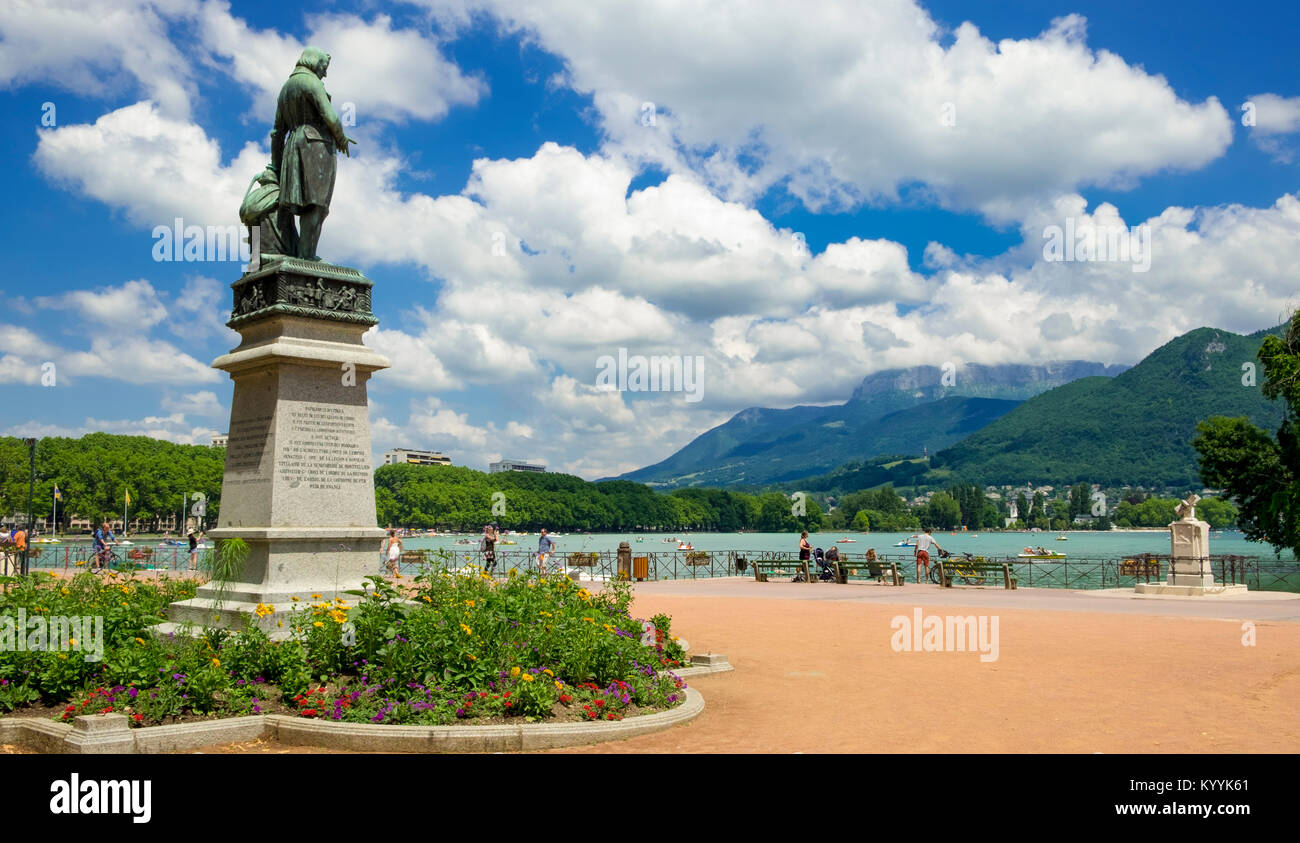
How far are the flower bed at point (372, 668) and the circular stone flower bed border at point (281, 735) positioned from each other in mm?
274

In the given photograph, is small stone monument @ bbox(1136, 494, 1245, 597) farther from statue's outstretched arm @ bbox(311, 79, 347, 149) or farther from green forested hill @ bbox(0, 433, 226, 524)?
green forested hill @ bbox(0, 433, 226, 524)

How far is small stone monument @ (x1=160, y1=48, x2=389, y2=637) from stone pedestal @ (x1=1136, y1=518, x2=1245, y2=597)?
22603 mm

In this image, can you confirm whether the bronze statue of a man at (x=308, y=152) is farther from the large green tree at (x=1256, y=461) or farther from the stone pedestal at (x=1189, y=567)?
the large green tree at (x=1256, y=461)

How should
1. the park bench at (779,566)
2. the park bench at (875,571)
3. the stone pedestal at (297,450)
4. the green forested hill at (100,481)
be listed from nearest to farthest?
the stone pedestal at (297,450), the park bench at (875,571), the park bench at (779,566), the green forested hill at (100,481)

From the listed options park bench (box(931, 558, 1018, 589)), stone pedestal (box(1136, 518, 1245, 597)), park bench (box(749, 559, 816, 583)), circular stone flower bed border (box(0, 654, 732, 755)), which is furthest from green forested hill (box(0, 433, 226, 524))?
circular stone flower bed border (box(0, 654, 732, 755))

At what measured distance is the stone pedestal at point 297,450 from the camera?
35.2ft

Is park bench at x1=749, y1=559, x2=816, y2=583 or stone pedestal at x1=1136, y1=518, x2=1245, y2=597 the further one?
park bench at x1=749, y1=559, x2=816, y2=583

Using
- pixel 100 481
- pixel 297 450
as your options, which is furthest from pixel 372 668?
pixel 100 481

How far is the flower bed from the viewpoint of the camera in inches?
320

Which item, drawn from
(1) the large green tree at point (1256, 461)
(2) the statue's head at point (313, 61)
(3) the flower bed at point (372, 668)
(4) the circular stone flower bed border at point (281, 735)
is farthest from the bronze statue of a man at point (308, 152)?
(1) the large green tree at point (1256, 461)

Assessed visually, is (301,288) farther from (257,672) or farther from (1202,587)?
(1202,587)

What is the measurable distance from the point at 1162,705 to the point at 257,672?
8.72m

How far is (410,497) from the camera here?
16512cm
